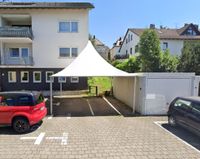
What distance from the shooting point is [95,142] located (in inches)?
A: 274

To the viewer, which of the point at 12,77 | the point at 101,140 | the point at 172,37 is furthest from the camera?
the point at 172,37

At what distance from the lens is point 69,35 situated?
20.7 meters

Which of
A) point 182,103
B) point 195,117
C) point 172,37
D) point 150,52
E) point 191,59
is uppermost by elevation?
point 172,37

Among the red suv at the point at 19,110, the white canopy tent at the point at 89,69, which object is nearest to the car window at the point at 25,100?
the red suv at the point at 19,110

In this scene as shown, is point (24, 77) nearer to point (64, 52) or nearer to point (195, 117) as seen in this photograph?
point (64, 52)

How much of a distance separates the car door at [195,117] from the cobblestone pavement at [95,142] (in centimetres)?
84

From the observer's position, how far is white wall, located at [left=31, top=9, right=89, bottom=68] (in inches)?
808

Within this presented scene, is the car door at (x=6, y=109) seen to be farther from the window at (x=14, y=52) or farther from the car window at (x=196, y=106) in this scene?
the window at (x=14, y=52)

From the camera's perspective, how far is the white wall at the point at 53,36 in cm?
2052

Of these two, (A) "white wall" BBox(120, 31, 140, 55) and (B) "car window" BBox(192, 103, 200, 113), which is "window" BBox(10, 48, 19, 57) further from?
(A) "white wall" BBox(120, 31, 140, 55)

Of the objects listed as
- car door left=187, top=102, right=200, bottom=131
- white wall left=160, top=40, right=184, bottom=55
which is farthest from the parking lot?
white wall left=160, top=40, right=184, bottom=55

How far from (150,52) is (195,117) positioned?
1669 centimetres

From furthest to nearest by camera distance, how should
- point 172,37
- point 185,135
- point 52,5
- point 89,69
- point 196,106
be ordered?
point 172,37 < point 52,5 < point 89,69 < point 185,135 < point 196,106

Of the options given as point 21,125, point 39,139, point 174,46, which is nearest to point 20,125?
point 21,125
